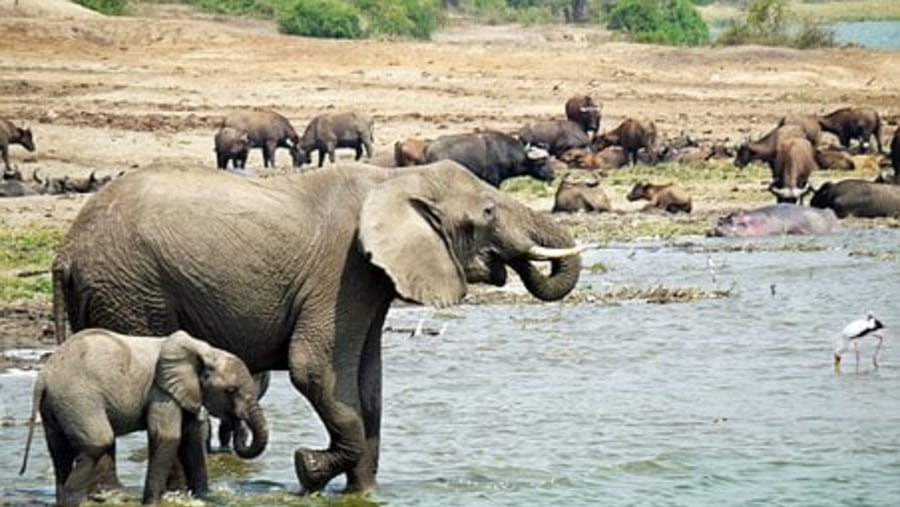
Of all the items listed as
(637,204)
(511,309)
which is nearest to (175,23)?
(637,204)

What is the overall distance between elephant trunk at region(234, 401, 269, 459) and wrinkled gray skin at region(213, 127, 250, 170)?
18812mm

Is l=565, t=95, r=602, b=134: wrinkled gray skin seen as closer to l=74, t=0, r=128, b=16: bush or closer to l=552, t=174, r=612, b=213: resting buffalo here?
l=552, t=174, r=612, b=213: resting buffalo

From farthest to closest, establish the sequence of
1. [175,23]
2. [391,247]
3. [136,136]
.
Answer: [175,23] → [136,136] → [391,247]

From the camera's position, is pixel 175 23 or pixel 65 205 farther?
pixel 175 23

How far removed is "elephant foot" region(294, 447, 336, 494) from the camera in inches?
420

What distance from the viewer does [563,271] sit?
1055cm

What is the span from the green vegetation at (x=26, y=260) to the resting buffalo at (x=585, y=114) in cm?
1433

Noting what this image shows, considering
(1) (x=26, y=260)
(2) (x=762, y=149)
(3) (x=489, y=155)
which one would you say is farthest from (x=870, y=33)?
(1) (x=26, y=260)

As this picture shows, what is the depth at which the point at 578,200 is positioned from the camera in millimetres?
25375

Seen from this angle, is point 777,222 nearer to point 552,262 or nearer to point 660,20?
point 552,262

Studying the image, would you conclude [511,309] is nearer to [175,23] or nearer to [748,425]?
[748,425]

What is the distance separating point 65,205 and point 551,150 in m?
10.9

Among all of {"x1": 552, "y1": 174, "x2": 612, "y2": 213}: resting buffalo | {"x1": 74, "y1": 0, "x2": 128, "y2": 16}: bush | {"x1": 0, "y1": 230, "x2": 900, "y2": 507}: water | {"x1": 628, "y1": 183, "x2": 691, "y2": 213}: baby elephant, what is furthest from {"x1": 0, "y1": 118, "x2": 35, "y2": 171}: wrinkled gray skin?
{"x1": 74, "y1": 0, "x2": 128, "y2": 16}: bush

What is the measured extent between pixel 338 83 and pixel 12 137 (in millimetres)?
9803
